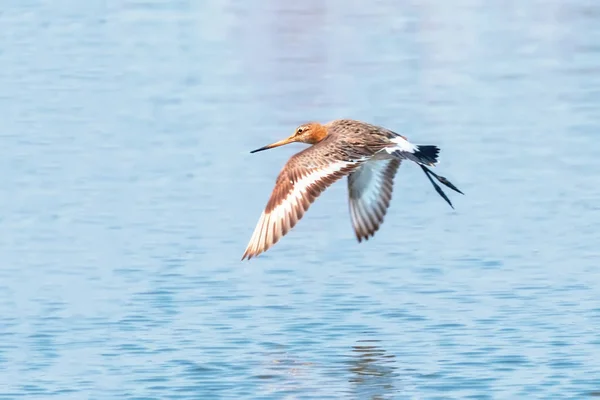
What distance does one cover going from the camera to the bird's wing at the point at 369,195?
11516mm

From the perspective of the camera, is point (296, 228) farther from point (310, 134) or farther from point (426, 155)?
point (426, 155)

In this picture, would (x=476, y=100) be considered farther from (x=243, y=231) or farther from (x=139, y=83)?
(x=243, y=231)

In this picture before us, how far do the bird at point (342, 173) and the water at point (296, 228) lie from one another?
2.06ft

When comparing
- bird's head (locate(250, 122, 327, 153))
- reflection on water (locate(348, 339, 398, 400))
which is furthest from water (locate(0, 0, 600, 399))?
bird's head (locate(250, 122, 327, 153))

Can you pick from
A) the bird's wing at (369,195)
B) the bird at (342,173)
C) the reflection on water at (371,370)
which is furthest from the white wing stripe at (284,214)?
the bird's wing at (369,195)

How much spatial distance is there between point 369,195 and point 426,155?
126 cm

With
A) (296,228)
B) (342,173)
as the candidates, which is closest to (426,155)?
(342,173)

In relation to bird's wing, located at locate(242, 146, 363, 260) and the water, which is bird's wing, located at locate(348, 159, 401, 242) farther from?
bird's wing, located at locate(242, 146, 363, 260)

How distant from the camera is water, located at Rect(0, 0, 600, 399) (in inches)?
386

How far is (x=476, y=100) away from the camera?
17797 mm

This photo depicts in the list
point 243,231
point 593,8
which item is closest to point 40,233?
point 243,231

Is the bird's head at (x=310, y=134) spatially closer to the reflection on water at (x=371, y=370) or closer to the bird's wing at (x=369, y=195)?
the bird's wing at (x=369, y=195)

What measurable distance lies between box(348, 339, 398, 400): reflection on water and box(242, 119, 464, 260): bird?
2.94ft

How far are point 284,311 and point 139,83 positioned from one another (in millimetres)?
8563
